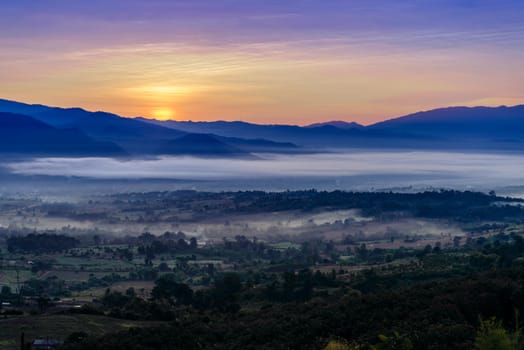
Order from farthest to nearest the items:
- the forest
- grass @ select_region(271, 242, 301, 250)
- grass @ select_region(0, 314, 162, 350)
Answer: grass @ select_region(271, 242, 301, 250) < grass @ select_region(0, 314, 162, 350) < the forest

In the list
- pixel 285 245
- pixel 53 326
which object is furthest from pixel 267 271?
pixel 53 326

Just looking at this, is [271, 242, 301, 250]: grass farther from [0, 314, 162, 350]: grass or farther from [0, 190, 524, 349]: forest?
[0, 314, 162, 350]: grass

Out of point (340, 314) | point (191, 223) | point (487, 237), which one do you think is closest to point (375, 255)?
point (487, 237)

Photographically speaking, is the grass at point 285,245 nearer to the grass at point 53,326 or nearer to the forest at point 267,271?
the forest at point 267,271

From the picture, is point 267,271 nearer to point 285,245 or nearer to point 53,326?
point 285,245

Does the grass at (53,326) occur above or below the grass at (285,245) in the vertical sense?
above

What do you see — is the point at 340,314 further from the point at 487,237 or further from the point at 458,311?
the point at 487,237

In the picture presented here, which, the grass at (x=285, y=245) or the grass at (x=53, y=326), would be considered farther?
the grass at (x=285, y=245)

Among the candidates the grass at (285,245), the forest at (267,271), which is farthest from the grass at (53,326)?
the grass at (285,245)

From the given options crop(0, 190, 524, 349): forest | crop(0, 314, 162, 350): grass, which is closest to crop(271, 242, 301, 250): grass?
crop(0, 190, 524, 349): forest
